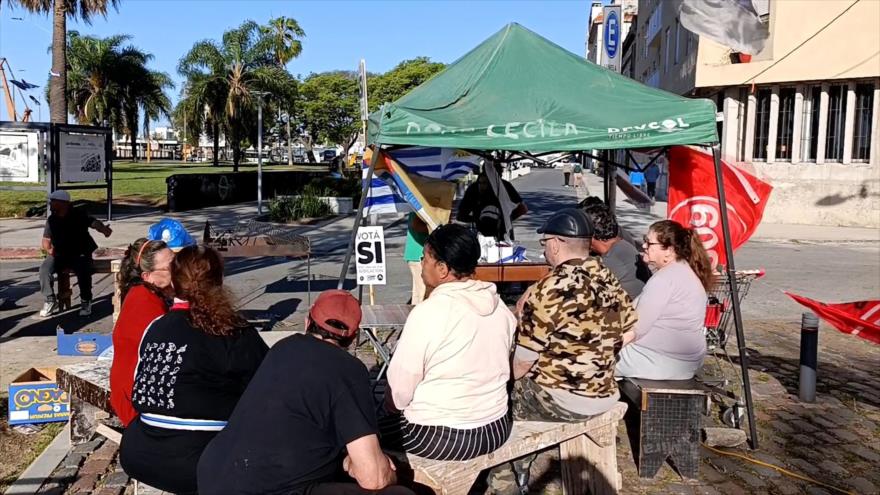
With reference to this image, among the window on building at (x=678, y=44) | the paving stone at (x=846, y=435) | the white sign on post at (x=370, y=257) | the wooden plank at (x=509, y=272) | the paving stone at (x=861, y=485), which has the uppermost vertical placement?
the window on building at (x=678, y=44)

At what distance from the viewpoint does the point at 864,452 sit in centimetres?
555

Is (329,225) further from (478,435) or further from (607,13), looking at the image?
(478,435)

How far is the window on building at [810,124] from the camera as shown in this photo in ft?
75.7

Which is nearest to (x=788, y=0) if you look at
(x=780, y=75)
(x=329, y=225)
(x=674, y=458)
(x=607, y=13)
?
(x=780, y=75)

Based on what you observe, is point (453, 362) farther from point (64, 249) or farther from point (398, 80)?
point (398, 80)

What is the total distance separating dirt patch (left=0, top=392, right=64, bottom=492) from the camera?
4966mm

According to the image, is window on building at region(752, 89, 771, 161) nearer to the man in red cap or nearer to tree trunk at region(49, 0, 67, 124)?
tree trunk at region(49, 0, 67, 124)

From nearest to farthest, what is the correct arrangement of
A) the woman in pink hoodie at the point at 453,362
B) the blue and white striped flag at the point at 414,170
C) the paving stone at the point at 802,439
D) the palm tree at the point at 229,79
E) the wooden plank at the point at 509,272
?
the woman in pink hoodie at the point at 453,362
the paving stone at the point at 802,439
the blue and white striped flag at the point at 414,170
the wooden plank at the point at 509,272
the palm tree at the point at 229,79

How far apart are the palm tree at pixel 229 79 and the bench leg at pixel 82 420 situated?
42099 mm

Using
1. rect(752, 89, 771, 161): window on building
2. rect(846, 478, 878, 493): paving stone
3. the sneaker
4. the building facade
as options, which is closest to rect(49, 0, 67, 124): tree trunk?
the sneaker

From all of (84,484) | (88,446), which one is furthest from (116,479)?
(88,446)

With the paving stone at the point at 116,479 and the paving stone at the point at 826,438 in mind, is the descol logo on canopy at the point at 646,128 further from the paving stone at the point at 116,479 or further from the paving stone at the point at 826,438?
the paving stone at the point at 116,479

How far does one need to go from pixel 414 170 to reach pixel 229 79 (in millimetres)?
42699

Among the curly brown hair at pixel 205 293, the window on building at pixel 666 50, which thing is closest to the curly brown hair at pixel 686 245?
the curly brown hair at pixel 205 293
